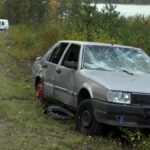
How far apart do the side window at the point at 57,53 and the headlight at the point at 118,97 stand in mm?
2857

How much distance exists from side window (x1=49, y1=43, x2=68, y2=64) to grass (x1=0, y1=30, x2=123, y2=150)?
3.35 feet

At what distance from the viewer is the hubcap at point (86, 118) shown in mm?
9117

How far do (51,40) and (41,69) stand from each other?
1115 centimetres

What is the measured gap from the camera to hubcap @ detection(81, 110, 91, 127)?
9.12 metres

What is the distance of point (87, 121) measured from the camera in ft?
30.0

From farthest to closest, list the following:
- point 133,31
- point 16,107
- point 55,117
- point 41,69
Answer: point 133,31 < point 41,69 < point 16,107 < point 55,117

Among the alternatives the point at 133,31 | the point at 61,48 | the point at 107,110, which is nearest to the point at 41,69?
the point at 61,48

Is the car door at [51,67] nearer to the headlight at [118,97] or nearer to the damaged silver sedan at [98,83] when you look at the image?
the damaged silver sedan at [98,83]

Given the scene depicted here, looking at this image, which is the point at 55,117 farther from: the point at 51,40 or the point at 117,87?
the point at 51,40

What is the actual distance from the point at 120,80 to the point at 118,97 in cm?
Answer: 55

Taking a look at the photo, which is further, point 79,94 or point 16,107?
point 16,107

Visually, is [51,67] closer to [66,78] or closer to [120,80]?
[66,78]

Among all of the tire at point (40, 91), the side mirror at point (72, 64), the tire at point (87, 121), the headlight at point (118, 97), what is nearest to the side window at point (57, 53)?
the tire at point (40, 91)

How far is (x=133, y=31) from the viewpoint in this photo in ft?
73.6
